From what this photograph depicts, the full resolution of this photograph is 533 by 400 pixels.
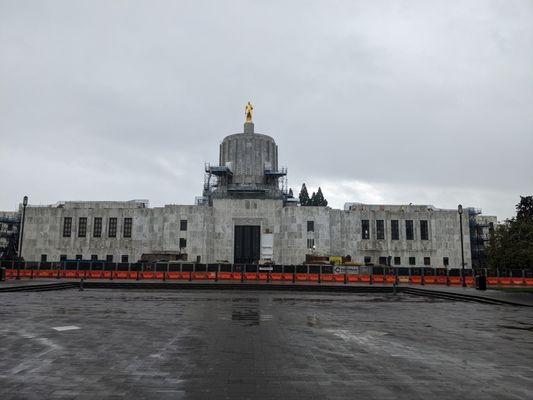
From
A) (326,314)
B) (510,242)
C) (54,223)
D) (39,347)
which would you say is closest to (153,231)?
(54,223)

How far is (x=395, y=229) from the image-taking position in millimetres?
65750

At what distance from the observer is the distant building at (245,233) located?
6331cm

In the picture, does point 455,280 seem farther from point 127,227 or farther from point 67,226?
point 67,226

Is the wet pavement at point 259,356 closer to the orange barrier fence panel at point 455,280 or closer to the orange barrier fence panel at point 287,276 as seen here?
the orange barrier fence panel at point 287,276

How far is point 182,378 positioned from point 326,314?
10213 mm

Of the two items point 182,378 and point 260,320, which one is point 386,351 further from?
point 260,320

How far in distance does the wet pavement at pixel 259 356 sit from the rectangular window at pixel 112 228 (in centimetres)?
5123

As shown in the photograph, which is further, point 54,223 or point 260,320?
point 54,223

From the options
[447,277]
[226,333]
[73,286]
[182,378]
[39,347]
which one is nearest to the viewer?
[182,378]

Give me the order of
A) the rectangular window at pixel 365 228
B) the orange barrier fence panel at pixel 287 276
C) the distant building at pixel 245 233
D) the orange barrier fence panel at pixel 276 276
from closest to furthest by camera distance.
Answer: the orange barrier fence panel at pixel 287 276 < the orange barrier fence panel at pixel 276 276 < the distant building at pixel 245 233 < the rectangular window at pixel 365 228

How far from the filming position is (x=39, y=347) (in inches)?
356

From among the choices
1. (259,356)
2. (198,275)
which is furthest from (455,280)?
(259,356)

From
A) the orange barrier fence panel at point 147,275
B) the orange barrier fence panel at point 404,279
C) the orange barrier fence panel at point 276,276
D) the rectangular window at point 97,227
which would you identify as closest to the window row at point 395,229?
the orange barrier fence panel at point 404,279

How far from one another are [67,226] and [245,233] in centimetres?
2669
